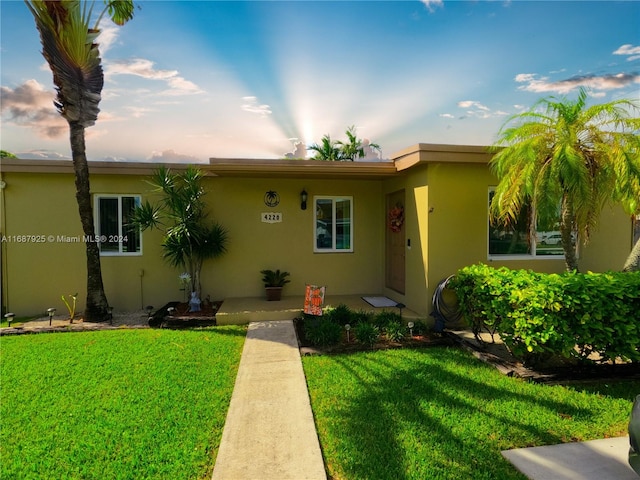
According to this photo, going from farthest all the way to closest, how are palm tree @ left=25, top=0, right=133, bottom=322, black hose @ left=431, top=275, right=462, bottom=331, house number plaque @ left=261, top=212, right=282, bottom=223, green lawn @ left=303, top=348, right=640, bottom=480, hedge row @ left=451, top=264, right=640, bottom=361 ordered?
house number plaque @ left=261, top=212, right=282, bottom=223, palm tree @ left=25, top=0, right=133, bottom=322, black hose @ left=431, top=275, right=462, bottom=331, hedge row @ left=451, top=264, right=640, bottom=361, green lawn @ left=303, top=348, right=640, bottom=480

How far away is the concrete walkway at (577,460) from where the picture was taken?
2.54 metres

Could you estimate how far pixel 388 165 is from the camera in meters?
7.06

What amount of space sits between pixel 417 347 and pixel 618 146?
12.7 feet

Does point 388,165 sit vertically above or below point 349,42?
below

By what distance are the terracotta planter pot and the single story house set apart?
0.50 meters

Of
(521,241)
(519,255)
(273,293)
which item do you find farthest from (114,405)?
(521,241)

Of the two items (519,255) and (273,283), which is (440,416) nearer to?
(519,255)

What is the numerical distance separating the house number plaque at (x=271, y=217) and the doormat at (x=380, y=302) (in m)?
2.77

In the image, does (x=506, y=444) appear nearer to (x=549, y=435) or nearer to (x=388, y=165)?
(x=549, y=435)

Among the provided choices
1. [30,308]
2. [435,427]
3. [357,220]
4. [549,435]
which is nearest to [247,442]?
[435,427]

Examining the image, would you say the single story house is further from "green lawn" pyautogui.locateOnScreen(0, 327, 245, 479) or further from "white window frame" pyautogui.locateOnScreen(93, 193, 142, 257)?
"green lawn" pyautogui.locateOnScreen(0, 327, 245, 479)

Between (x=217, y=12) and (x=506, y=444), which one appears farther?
(x=217, y=12)

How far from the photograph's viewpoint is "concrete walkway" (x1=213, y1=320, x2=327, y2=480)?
2629 millimetres

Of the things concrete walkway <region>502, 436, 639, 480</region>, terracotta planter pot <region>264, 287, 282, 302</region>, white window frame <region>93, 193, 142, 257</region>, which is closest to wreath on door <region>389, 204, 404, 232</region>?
terracotta planter pot <region>264, 287, 282, 302</region>
